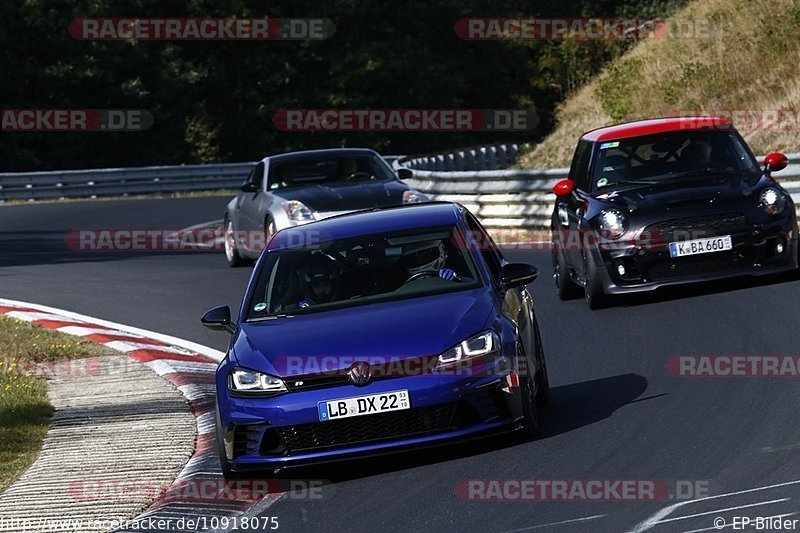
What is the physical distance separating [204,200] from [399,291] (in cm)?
2691

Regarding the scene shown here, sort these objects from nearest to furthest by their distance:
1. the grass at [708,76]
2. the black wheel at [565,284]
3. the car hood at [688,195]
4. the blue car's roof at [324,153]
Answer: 1. the car hood at [688,195]
2. the black wheel at [565,284]
3. the blue car's roof at [324,153]
4. the grass at [708,76]

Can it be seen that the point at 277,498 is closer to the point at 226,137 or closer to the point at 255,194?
the point at 255,194

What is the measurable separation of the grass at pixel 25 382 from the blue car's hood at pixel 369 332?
5.68 feet

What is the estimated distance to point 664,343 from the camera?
11.5 m

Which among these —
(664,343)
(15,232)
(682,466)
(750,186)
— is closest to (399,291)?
(682,466)

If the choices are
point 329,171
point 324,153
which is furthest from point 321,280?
point 324,153

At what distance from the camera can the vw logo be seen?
25.8ft

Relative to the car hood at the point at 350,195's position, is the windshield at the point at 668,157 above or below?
above

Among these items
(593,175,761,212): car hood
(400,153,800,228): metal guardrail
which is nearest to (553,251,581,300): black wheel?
(593,175,761,212): car hood

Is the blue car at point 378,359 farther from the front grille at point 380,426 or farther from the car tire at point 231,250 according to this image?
the car tire at point 231,250

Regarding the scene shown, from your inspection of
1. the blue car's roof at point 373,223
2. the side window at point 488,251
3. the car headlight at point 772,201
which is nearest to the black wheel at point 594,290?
the car headlight at point 772,201

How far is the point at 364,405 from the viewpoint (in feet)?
25.8

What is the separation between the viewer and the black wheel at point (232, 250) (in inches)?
815

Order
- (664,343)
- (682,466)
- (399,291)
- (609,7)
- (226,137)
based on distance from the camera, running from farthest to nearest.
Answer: (609,7) < (226,137) < (664,343) < (399,291) < (682,466)
